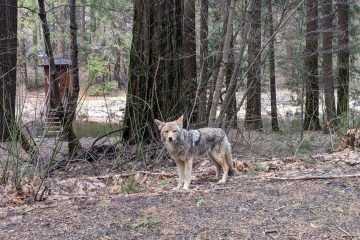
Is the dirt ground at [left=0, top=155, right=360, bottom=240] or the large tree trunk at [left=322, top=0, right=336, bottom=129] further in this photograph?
the large tree trunk at [left=322, top=0, right=336, bottom=129]

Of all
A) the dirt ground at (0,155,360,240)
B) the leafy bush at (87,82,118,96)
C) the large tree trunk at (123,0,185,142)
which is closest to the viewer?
the dirt ground at (0,155,360,240)

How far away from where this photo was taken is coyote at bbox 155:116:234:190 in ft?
22.6

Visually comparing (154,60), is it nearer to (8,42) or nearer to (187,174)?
(8,42)

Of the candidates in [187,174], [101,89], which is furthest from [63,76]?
[101,89]

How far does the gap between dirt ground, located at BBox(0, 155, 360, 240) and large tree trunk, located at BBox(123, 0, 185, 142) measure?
4636 mm

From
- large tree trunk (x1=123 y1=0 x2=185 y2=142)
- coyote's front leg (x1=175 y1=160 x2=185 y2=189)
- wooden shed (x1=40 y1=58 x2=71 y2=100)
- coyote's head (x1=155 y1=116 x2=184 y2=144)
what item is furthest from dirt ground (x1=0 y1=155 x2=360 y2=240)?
large tree trunk (x1=123 y1=0 x2=185 y2=142)

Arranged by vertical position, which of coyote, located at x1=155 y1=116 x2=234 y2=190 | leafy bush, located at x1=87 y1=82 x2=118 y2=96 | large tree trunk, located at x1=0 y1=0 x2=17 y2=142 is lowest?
coyote, located at x1=155 y1=116 x2=234 y2=190

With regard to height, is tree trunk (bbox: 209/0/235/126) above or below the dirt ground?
above

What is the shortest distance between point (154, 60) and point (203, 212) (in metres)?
6.55

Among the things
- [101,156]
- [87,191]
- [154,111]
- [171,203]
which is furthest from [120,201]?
[154,111]

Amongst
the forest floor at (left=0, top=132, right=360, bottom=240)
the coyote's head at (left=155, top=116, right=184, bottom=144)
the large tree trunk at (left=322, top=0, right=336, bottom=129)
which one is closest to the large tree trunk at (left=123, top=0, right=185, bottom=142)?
the forest floor at (left=0, top=132, right=360, bottom=240)

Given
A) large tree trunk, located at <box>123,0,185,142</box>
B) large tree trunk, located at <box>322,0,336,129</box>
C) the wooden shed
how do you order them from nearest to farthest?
the wooden shed → large tree trunk, located at <box>123,0,185,142</box> → large tree trunk, located at <box>322,0,336,129</box>

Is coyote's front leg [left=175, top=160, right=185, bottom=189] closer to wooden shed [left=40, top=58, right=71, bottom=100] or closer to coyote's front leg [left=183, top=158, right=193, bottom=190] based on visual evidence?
coyote's front leg [left=183, top=158, right=193, bottom=190]

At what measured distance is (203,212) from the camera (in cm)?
540
